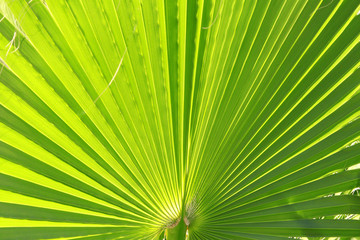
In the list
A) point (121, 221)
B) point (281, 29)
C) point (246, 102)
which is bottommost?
point (121, 221)

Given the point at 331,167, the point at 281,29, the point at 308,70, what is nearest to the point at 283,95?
the point at 308,70

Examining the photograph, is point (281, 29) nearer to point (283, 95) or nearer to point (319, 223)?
point (283, 95)

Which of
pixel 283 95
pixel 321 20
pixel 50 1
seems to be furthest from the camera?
pixel 283 95

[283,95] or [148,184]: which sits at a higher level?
[283,95]

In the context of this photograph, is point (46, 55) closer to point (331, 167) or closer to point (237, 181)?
point (237, 181)

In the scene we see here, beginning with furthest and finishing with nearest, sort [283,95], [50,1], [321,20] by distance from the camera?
[283,95] → [321,20] → [50,1]

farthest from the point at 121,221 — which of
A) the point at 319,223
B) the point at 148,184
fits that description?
the point at 319,223

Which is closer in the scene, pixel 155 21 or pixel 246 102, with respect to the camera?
pixel 155 21
